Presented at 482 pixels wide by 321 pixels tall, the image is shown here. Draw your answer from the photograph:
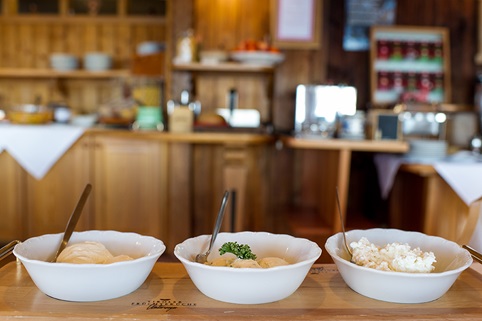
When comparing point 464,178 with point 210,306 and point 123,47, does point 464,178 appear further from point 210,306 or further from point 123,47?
point 123,47

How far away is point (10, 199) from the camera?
3.41 m

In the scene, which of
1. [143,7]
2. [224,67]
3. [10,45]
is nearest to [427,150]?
[224,67]

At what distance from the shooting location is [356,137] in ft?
9.29

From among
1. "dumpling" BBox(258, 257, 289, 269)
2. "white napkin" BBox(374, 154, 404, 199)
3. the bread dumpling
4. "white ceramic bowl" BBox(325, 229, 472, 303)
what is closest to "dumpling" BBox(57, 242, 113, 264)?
the bread dumpling

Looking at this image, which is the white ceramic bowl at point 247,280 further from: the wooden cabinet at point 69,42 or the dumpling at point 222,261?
the wooden cabinet at point 69,42

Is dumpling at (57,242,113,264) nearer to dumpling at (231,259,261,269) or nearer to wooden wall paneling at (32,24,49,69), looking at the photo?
dumpling at (231,259,261,269)

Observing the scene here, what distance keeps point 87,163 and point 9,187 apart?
1.81 ft

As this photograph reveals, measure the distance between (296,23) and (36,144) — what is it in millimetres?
1836

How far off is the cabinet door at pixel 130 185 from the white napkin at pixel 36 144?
0.23 metres

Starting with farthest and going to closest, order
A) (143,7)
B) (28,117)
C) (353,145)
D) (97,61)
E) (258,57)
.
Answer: (143,7)
(97,61)
(28,117)
(258,57)
(353,145)

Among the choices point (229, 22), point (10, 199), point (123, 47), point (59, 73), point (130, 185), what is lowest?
point (10, 199)

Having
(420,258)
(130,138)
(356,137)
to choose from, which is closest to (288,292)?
(420,258)

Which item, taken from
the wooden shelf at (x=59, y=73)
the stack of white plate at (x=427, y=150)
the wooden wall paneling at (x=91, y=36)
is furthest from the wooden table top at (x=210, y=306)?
the wooden wall paneling at (x=91, y=36)

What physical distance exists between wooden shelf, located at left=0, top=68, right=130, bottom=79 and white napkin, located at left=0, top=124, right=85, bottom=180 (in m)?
1.45
